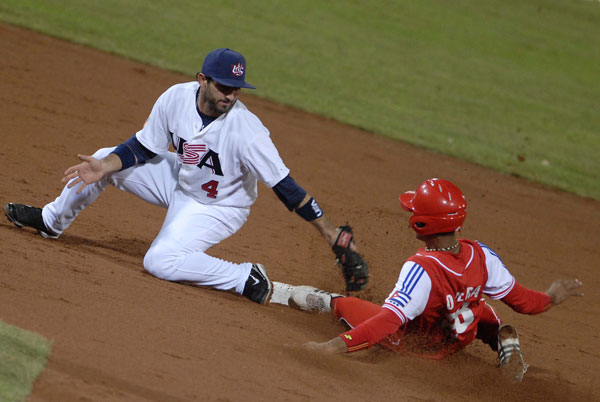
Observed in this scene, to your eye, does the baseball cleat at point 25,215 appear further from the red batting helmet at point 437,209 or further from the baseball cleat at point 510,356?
the baseball cleat at point 510,356

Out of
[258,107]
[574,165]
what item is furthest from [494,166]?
[258,107]

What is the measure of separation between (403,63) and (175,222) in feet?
37.0

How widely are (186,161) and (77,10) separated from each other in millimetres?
9861

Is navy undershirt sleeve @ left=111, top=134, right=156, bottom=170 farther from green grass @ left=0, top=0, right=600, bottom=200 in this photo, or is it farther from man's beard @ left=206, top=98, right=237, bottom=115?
green grass @ left=0, top=0, right=600, bottom=200

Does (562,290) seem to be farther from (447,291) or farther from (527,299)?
(447,291)

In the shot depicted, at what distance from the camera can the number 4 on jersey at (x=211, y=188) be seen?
513 cm

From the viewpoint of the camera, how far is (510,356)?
4566 mm

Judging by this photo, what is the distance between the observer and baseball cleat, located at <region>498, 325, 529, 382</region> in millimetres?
4523

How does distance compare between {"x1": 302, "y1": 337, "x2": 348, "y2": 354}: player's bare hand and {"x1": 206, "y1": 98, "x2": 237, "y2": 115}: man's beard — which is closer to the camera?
{"x1": 302, "y1": 337, "x2": 348, "y2": 354}: player's bare hand

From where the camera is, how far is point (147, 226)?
654 cm

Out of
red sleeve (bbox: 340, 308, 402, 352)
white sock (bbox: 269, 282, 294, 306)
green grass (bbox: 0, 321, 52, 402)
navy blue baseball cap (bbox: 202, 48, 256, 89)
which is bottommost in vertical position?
white sock (bbox: 269, 282, 294, 306)

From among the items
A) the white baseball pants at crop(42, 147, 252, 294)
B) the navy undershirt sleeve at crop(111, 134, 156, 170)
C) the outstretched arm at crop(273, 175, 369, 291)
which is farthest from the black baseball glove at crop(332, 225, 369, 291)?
the navy undershirt sleeve at crop(111, 134, 156, 170)

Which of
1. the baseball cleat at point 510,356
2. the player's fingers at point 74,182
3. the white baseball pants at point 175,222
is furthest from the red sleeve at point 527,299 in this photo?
the player's fingers at point 74,182

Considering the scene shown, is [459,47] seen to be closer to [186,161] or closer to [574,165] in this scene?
[574,165]
